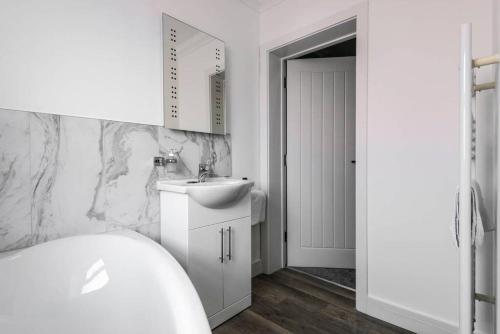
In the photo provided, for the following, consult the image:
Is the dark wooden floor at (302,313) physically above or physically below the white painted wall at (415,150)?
below

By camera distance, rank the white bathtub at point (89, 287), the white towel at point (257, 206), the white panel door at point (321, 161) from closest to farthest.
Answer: the white bathtub at point (89, 287)
the white towel at point (257, 206)
the white panel door at point (321, 161)

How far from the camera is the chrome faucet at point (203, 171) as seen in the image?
1.75m

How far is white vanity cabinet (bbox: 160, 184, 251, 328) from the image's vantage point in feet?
4.66

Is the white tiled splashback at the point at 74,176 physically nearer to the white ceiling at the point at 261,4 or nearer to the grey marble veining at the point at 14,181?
the grey marble veining at the point at 14,181

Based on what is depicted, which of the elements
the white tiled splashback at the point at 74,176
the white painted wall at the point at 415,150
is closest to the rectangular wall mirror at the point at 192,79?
the white tiled splashback at the point at 74,176

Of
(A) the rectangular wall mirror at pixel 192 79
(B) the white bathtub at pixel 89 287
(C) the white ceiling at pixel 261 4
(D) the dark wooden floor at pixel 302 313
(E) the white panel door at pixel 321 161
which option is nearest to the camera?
(B) the white bathtub at pixel 89 287

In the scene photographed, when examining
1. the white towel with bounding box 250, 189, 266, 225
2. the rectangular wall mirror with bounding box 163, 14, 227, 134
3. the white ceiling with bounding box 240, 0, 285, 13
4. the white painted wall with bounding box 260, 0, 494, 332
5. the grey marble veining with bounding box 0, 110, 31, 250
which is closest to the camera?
→ the grey marble veining with bounding box 0, 110, 31, 250

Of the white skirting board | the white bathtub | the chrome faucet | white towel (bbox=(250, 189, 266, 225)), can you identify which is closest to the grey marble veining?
the white bathtub

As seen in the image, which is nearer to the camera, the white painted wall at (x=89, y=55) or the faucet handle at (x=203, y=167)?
the white painted wall at (x=89, y=55)

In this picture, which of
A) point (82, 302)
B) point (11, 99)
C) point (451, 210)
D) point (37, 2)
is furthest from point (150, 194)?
point (451, 210)

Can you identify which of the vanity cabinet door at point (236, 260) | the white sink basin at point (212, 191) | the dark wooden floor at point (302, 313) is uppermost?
the white sink basin at point (212, 191)

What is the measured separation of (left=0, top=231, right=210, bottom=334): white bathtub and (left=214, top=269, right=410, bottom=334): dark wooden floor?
71 centimetres

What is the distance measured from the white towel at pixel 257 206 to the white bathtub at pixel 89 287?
3.36ft

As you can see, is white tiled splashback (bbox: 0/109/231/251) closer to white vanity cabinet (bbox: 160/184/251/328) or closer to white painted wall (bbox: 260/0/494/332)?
white vanity cabinet (bbox: 160/184/251/328)
